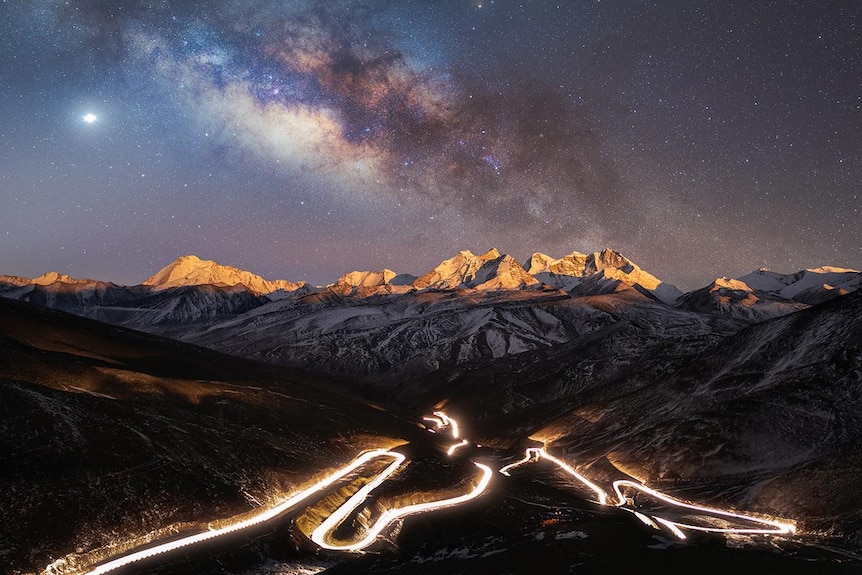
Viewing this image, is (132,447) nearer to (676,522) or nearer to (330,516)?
(330,516)

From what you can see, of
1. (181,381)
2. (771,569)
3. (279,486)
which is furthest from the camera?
(181,381)

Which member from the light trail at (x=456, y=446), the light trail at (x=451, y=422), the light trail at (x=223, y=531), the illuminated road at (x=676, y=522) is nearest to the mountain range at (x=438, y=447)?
the light trail at (x=223, y=531)

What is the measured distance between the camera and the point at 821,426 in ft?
293

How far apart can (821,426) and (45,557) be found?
348 feet

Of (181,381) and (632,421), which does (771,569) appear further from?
(181,381)

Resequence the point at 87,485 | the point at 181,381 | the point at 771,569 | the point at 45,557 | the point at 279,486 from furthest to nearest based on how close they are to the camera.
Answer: the point at 181,381 → the point at 279,486 → the point at 87,485 → the point at 771,569 → the point at 45,557

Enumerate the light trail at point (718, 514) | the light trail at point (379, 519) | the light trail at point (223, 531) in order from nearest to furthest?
the light trail at point (223, 531) → the light trail at point (379, 519) → the light trail at point (718, 514)

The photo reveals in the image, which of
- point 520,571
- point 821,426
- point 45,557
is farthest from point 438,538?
point 821,426

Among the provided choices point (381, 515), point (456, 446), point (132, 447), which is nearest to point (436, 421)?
point (456, 446)

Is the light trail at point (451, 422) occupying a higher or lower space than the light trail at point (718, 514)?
lower

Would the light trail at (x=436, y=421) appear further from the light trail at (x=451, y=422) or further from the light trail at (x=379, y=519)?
the light trail at (x=379, y=519)

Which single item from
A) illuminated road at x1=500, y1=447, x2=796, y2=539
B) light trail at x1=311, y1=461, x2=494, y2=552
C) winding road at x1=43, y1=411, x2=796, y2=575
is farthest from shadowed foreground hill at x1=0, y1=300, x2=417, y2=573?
illuminated road at x1=500, y1=447, x2=796, y2=539

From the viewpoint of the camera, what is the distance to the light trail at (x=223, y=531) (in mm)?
49031

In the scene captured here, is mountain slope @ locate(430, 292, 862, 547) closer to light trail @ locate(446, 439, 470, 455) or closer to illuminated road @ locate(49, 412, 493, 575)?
light trail @ locate(446, 439, 470, 455)
